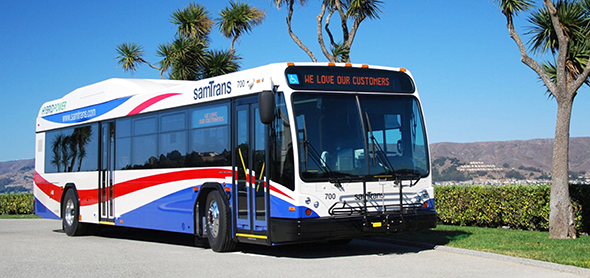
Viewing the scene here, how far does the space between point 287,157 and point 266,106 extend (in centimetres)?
85

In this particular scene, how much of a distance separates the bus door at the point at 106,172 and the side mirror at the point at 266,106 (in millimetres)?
6719

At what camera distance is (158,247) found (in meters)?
14.7

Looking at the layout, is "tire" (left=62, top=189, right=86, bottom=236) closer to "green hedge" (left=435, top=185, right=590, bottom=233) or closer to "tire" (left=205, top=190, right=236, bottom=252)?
"tire" (left=205, top=190, right=236, bottom=252)

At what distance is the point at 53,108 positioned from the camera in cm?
2009

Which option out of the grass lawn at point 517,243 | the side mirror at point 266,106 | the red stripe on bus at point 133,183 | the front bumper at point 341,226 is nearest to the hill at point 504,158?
the red stripe on bus at point 133,183

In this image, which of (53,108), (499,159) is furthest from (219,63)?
(499,159)

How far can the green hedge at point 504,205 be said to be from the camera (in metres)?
15.4

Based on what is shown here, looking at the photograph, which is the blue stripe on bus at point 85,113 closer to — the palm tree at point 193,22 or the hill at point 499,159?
the palm tree at point 193,22

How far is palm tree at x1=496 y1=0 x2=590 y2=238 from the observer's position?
1427 cm

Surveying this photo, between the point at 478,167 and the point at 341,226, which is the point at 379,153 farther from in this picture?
the point at 478,167

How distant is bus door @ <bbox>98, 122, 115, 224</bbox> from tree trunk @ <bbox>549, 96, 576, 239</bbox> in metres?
9.62

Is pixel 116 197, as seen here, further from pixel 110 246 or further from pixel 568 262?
pixel 568 262

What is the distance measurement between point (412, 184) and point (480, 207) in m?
6.58

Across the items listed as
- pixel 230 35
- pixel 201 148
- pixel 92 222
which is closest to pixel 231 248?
pixel 201 148
